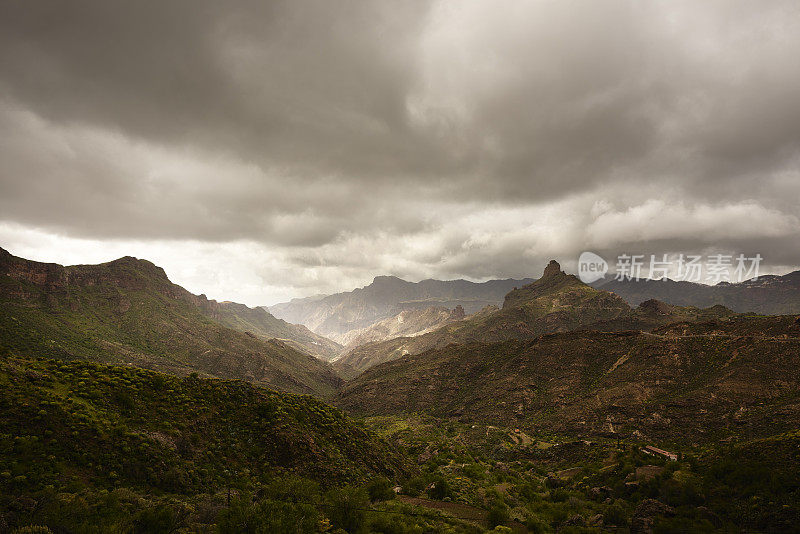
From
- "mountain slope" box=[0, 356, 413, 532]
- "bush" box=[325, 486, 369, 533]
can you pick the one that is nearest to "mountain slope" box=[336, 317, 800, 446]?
"mountain slope" box=[0, 356, 413, 532]

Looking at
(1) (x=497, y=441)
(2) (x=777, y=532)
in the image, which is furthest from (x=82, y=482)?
(1) (x=497, y=441)

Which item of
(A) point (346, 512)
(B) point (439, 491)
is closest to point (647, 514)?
(B) point (439, 491)

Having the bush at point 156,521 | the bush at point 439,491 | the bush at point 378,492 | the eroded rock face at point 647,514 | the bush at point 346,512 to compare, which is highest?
the bush at point 156,521

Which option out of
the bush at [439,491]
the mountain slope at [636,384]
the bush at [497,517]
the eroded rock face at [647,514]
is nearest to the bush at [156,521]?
the bush at [497,517]

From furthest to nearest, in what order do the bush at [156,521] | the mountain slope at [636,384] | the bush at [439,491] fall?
the mountain slope at [636,384] < the bush at [439,491] < the bush at [156,521]

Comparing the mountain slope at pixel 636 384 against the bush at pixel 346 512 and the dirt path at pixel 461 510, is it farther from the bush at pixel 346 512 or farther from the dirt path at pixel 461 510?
the bush at pixel 346 512

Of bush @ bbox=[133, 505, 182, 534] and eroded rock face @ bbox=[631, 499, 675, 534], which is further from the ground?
bush @ bbox=[133, 505, 182, 534]

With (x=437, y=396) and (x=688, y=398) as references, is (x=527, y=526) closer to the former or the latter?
(x=688, y=398)

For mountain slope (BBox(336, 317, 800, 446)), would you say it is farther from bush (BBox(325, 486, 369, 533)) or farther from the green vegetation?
bush (BBox(325, 486, 369, 533))
